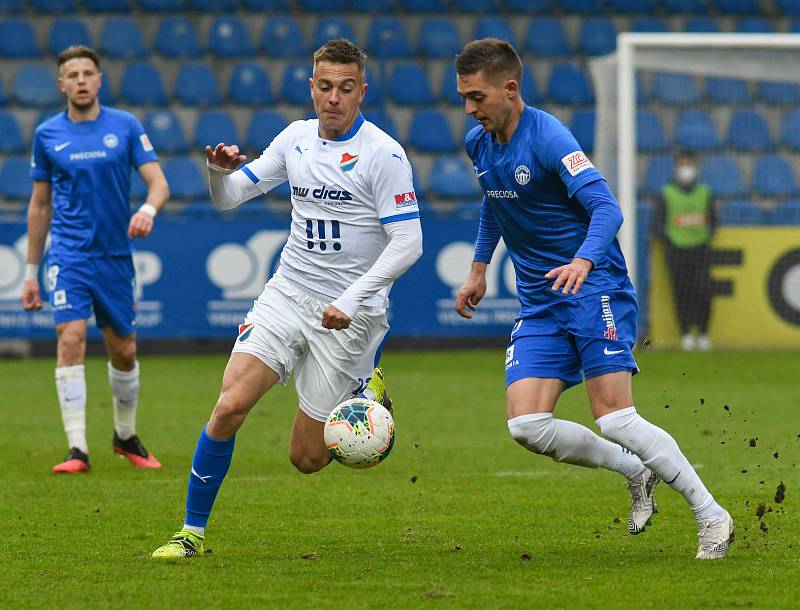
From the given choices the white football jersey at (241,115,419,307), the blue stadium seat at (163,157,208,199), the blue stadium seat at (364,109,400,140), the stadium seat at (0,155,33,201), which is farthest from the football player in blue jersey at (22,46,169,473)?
the blue stadium seat at (364,109,400,140)

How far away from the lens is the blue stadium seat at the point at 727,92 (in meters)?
17.5

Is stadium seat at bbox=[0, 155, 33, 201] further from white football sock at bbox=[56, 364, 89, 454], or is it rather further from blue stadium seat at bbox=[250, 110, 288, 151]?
white football sock at bbox=[56, 364, 89, 454]

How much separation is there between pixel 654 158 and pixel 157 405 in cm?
788

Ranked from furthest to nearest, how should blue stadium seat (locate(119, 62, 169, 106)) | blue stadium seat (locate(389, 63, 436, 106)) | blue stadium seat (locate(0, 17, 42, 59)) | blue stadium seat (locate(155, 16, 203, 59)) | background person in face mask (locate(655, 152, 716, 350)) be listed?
1. blue stadium seat (locate(389, 63, 436, 106))
2. blue stadium seat (locate(155, 16, 203, 59))
3. blue stadium seat (locate(0, 17, 42, 59))
4. blue stadium seat (locate(119, 62, 169, 106))
5. background person in face mask (locate(655, 152, 716, 350))

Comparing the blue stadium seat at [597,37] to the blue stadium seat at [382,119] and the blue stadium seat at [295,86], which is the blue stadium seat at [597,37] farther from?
the blue stadium seat at [295,86]

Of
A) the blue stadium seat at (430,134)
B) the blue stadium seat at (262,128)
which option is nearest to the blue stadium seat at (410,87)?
the blue stadium seat at (430,134)

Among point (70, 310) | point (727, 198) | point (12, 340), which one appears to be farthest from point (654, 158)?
point (70, 310)

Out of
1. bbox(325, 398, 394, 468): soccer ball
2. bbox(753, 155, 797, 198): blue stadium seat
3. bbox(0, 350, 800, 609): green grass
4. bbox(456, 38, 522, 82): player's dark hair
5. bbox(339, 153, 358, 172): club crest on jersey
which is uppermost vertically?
bbox(456, 38, 522, 82): player's dark hair

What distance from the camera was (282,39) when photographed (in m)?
19.2

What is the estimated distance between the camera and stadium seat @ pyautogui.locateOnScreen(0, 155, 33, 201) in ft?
55.7

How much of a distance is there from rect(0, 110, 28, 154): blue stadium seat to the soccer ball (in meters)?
12.8

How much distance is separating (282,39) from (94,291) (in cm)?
1131

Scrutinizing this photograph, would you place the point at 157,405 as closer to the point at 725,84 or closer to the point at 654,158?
the point at 654,158

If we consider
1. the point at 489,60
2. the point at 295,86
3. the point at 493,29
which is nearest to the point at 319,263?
the point at 489,60
